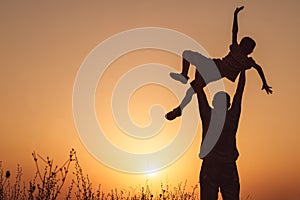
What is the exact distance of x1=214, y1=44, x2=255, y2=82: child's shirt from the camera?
7254 mm

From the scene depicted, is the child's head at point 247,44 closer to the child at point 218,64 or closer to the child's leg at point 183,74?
the child at point 218,64

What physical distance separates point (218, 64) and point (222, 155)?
1247 millimetres

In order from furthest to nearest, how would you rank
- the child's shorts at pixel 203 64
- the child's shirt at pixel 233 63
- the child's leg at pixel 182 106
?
the child's shirt at pixel 233 63, the child's leg at pixel 182 106, the child's shorts at pixel 203 64

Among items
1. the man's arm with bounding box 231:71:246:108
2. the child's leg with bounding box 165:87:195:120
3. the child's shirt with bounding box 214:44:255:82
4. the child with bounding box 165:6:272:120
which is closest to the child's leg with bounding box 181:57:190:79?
the child with bounding box 165:6:272:120

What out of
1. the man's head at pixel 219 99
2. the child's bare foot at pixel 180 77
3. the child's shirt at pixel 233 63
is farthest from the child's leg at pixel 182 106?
the child's shirt at pixel 233 63

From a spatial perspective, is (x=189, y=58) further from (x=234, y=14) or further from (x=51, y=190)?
(x=51, y=190)

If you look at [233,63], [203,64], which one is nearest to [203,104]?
[203,64]

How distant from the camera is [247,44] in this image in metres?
7.16

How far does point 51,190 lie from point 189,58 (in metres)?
3.19

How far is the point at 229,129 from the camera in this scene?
715cm

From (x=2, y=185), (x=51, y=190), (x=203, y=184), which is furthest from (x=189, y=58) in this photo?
(x=2, y=185)

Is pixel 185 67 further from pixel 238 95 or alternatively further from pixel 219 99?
pixel 238 95

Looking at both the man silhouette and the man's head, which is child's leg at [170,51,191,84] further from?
the man's head

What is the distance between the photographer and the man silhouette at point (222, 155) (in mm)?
7133
